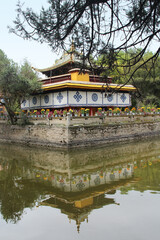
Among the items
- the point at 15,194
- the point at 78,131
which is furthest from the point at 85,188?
the point at 78,131

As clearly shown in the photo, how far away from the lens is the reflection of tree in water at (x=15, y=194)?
245 inches

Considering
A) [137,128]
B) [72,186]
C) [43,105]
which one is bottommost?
[72,186]

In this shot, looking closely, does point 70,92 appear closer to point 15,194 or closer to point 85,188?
point 85,188

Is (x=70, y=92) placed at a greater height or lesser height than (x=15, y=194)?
greater

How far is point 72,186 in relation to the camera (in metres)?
8.38

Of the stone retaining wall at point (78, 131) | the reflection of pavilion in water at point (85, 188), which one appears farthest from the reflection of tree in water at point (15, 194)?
the stone retaining wall at point (78, 131)

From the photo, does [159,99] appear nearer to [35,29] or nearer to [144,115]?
[144,115]

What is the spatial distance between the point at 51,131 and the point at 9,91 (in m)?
4.67

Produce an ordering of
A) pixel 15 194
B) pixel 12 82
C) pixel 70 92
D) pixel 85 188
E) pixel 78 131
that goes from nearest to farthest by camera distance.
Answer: pixel 15 194 → pixel 85 188 → pixel 78 131 → pixel 12 82 → pixel 70 92

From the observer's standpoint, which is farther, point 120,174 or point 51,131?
point 51,131

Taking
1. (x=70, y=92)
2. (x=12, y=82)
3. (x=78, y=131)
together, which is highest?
(x=12, y=82)

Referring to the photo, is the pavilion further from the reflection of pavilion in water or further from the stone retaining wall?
the reflection of pavilion in water

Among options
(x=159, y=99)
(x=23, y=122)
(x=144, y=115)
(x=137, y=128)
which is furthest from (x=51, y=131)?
(x=159, y=99)

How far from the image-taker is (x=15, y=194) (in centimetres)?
756
